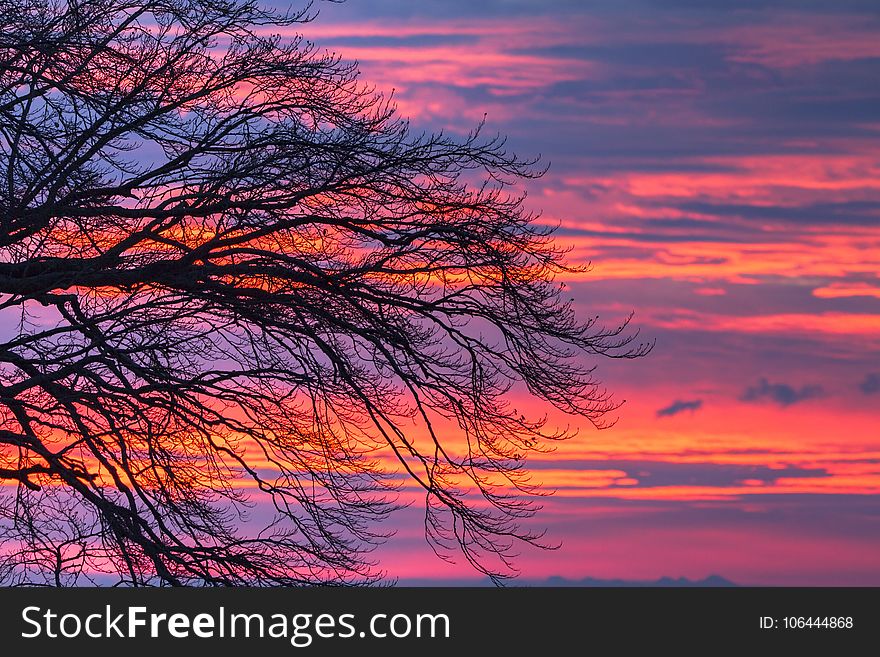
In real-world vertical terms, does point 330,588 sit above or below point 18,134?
below

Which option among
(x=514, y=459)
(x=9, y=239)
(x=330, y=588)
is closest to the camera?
(x=330, y=588)

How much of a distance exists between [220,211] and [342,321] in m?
1.58

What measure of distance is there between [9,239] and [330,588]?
451 centimetres

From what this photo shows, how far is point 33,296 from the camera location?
40.7 feet

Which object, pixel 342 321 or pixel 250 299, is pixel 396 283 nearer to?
pixel 342 321

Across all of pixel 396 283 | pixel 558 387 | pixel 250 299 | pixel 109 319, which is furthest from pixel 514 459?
pixel 109 319

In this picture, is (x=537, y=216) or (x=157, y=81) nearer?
(x=157, y=81)

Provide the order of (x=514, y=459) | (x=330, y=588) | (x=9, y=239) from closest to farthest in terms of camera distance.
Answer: (x=330, y=588), (x=9, y=239), (x=514, y=459)

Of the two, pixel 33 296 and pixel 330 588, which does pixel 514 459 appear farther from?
pixel 33 296

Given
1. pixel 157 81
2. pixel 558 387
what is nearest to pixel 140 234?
pixel 157 81

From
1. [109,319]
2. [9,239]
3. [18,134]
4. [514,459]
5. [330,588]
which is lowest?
[330,588]

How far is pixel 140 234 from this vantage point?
12719mm

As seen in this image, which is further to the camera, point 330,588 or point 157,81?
point 157,81

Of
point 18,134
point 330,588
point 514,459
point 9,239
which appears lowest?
point 330,588
